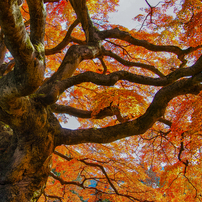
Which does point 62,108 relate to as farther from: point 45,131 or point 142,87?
point 142,87

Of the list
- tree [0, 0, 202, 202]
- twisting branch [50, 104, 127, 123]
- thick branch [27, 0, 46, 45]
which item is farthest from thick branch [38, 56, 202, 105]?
thick branch [27, 0, 46, 45]

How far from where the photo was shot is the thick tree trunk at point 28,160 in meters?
2.20

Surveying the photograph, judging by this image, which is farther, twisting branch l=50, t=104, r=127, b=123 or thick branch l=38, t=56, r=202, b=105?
twisting branch l=50, t=104, r=127, b=123

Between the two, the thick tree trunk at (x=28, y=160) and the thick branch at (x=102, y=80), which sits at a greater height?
the thick branch at (x=102, y=80)

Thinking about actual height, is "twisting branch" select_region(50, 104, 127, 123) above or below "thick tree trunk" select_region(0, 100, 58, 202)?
above

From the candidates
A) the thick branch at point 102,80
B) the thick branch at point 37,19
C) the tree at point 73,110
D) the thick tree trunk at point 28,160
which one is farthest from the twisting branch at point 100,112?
the thick branch at point 37,19

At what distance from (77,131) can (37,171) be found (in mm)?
888

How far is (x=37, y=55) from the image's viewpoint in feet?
5.37

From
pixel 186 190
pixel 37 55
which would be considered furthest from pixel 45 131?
pixel 186 190

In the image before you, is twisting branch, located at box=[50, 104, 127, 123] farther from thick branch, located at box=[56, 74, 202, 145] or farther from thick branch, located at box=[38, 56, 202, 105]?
thick branch, located at box=[38, 56, 202, 105]

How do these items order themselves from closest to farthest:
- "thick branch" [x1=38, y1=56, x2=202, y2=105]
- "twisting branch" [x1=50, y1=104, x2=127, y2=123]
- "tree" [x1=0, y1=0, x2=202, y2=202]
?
"tree" [x1=0, y1=0, x2=202, y2=202] → "thick branch" [x1=38, y1=56, x2=202, y2=105] → "twisting branch" [x1=50, y1=104, x2=127, y2=123]

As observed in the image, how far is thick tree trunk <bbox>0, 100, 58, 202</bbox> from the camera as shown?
7.22 ft

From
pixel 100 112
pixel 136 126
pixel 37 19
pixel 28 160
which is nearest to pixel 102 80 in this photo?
pixel 100 112

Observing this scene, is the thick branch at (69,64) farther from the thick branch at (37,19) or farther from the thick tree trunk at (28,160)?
the thick branch at (37,19)
